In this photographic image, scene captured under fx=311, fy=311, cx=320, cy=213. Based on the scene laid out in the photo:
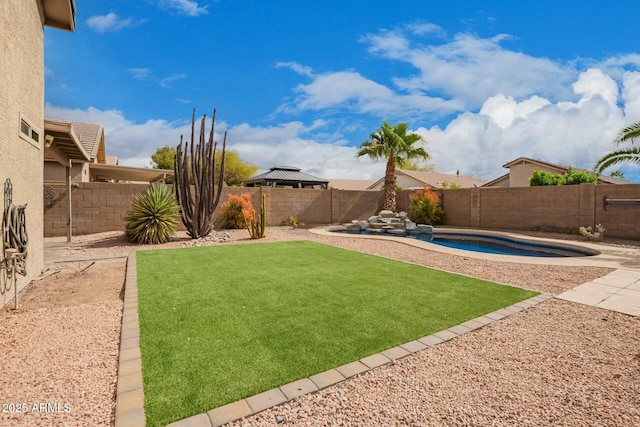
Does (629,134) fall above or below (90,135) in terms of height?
below

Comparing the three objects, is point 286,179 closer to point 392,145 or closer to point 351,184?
point 392,145

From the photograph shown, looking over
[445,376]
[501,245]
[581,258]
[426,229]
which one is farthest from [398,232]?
[445,376]

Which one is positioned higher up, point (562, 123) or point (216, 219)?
point (562, 123)

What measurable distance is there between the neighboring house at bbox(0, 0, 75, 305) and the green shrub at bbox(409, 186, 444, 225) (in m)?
16.1

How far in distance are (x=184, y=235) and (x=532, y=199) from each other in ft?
51.2

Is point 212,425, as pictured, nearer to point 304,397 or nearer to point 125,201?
point 304,397

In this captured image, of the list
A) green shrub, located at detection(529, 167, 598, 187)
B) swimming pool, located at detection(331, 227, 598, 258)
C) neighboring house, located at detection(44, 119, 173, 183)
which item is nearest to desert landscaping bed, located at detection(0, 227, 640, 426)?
neighboring house, located at detection(44, 119, 173, 183)

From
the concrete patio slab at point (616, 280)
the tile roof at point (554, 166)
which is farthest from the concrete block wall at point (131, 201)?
the concrete patio slab at point (616, 280)

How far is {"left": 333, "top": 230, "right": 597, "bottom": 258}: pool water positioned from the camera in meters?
10.4

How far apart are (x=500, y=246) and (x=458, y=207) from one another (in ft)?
18.8

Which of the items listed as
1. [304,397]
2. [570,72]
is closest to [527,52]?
[570,72]

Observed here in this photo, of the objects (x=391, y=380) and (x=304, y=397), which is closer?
(x=304, y=397)

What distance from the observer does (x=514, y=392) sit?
8.36 feet

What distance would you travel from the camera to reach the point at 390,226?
15.5 m
